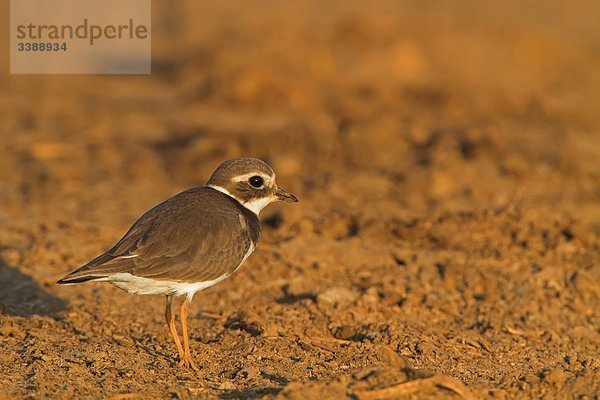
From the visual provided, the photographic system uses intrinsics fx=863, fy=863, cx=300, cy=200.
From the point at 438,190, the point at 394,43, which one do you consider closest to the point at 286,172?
the point at 438,190

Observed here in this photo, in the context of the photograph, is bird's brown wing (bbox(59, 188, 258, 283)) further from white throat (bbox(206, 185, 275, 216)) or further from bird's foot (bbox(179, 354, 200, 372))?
bird's foot (bbox(179, 354, 200, 372))

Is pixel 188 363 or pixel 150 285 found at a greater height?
pixel 150 285

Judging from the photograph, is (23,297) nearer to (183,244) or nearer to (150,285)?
(150,285)

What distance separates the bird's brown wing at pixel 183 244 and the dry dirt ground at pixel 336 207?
67 centimetres

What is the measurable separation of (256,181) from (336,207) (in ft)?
10.5

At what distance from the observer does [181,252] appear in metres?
6.40

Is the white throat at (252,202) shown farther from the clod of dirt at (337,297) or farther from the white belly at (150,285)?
the clod of dirt at (337,297)

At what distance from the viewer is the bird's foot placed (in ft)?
20.2

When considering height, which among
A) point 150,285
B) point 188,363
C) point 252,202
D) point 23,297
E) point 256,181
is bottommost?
point 188,363

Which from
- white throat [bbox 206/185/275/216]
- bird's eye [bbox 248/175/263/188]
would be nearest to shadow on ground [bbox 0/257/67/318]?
white throat [bbox 206/185/275/216]

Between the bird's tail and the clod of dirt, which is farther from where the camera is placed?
the clod of dirt

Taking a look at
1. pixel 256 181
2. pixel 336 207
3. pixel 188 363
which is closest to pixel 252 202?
pixel 256 181

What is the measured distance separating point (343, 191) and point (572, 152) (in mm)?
3712

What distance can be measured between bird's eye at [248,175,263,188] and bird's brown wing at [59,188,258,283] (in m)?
0.41
